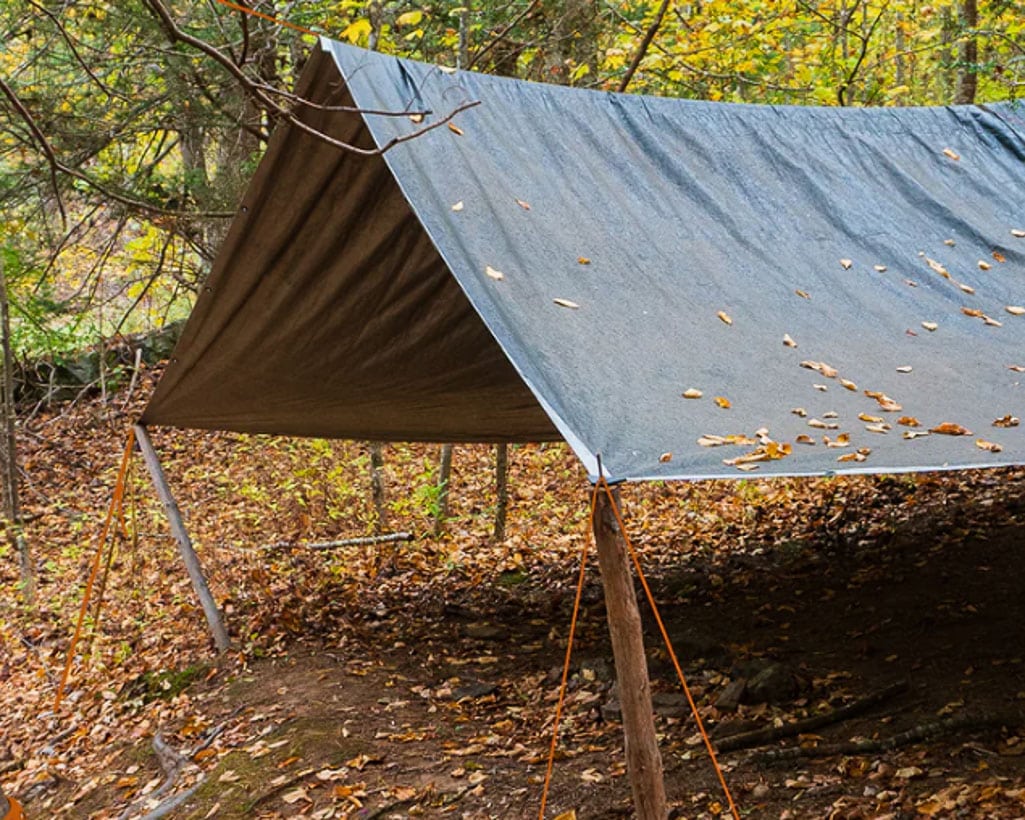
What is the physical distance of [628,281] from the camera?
309 centimetres

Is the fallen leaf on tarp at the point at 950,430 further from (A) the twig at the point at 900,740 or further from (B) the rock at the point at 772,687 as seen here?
(B) the rock at the point at 772,687

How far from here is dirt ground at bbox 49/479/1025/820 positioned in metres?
3.13

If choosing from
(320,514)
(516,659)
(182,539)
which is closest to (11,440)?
(320,514)

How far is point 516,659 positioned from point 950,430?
2633 mm

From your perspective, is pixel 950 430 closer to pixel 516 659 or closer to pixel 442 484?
pixel 516 659

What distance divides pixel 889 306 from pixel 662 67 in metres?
5.05

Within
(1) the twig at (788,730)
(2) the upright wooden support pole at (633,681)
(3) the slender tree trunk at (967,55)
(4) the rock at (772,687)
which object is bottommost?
(1) the twig at (788,730)

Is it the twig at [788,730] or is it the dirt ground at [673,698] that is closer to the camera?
the dirt ground at [673,698]

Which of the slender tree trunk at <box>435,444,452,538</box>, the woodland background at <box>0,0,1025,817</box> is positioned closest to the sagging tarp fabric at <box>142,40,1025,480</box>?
the woodland background at <box>0,0,1025,817</box>

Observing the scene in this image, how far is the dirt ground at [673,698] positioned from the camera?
3.13m

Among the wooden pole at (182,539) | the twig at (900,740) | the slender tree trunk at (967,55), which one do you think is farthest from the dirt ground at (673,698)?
the slender tree trunk at (967,55)

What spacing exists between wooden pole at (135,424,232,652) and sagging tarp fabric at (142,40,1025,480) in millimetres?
182

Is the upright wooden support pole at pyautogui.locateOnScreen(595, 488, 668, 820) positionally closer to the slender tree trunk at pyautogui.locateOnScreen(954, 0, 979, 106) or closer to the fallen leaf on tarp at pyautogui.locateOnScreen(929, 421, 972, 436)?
the fallen leaf on tarp at pyautogui.locateOnScreen(929, 421, 972, 436)

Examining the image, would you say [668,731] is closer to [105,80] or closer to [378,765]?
[378,765]
